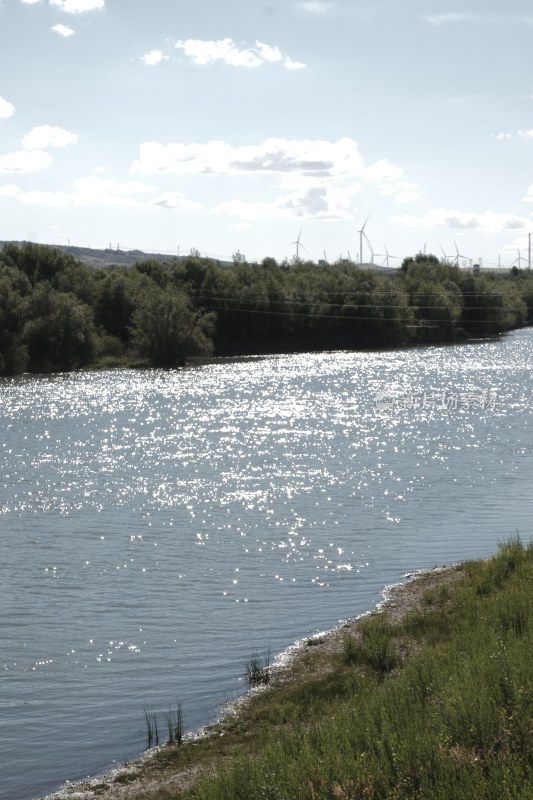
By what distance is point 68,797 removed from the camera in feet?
41.3

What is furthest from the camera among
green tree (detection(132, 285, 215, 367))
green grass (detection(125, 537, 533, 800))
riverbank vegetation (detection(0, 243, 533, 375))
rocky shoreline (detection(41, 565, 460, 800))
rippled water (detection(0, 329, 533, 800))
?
green tree (detection(132, 285, 215, 367))

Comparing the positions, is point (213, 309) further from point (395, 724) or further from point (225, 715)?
point (395, 724)

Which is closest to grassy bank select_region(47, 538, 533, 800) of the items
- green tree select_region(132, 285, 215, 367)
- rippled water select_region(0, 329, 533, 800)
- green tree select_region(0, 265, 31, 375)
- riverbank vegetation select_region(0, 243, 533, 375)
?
rippled water select_region(0, 329, 533, 800)

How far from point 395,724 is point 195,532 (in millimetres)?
17300

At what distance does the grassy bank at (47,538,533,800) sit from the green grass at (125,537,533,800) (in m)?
0.02

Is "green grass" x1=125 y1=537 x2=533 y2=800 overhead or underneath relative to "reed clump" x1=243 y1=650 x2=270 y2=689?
overhead

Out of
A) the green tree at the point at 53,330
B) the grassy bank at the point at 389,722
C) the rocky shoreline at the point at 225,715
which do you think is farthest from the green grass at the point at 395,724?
the green tree at the point at 53,330

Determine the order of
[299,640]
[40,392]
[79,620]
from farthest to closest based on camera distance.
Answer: [40,392] < [79,620] < [299,640]

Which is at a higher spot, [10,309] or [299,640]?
[10,309]

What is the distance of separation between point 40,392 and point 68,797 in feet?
194

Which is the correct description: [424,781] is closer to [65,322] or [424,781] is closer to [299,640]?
[299,640]

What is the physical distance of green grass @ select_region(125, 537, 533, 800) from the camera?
9.81 metres

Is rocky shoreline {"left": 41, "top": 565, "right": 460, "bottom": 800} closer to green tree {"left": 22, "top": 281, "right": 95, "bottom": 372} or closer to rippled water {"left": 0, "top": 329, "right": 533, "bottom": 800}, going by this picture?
rippled water {"left": 0, "top": 329, "right": 533, "bottom": 800}

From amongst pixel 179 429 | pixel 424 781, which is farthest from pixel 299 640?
pixel 179 429
